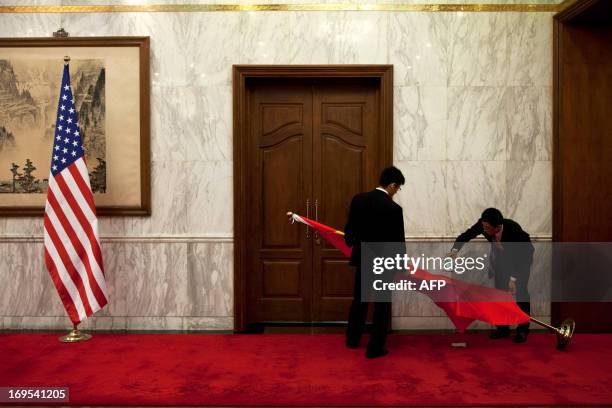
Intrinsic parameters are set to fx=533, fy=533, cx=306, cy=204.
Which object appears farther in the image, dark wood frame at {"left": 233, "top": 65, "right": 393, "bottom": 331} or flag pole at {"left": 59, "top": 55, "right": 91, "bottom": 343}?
dark wood frame at {"left": 233, "top": 65, "right": 393, "bottom": 331}

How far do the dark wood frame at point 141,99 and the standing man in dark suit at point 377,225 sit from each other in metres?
2.29

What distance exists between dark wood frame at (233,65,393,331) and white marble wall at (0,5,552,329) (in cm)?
8

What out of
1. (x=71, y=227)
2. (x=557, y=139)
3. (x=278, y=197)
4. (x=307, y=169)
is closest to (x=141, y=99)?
(x=71, y=227)

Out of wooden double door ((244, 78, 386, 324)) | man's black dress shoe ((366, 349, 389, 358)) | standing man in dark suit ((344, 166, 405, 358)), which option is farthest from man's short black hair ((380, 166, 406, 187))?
man's black dress shoe ((366, 349, 389, 358))

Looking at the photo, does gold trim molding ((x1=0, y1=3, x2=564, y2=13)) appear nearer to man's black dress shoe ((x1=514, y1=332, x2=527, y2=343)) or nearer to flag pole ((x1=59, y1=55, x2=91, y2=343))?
flag pole ((x1=59, y1=55, x2=91, y2=343))

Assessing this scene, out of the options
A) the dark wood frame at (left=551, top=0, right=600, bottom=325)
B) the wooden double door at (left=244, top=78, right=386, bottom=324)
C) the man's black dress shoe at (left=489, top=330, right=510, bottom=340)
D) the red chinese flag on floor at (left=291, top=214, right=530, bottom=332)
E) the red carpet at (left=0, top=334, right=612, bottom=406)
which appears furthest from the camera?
the wooden double door at (left=244, top=78, right=386, bottom=324)

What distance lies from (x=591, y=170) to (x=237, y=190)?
3.72 m

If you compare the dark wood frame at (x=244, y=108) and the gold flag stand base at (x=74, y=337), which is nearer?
the gold flag stand base at (x=74, y=337)

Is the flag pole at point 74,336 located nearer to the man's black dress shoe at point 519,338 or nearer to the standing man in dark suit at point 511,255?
the standing man in dark suit at point 511,255

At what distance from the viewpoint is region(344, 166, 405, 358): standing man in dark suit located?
459cm

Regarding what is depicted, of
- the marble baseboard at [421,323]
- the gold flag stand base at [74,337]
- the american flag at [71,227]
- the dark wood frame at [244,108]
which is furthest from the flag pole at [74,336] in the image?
the marble baseboard at [421,323]

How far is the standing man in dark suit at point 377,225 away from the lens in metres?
4.59

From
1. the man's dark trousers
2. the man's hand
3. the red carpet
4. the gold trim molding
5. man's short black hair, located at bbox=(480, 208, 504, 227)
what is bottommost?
the red carpet

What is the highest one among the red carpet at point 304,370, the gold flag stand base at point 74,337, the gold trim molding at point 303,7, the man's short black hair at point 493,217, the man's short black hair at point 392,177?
the gold trim molding at point 303,7
